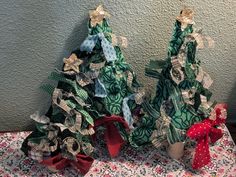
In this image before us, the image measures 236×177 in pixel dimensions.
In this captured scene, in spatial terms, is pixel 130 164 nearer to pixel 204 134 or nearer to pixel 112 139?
pixel 112 139

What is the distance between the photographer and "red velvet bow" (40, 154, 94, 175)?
0.93 meters

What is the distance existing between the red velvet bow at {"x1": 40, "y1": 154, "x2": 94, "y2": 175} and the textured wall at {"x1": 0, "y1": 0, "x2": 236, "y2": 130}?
0.58ft

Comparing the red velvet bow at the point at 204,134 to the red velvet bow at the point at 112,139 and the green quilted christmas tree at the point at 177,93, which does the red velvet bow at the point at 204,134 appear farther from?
the red velvet bow at the point at 112,139

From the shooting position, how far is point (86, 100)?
924 millimetres

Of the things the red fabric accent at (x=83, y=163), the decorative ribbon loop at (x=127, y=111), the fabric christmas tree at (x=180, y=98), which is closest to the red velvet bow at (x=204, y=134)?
the fabric christmas tree at (x=180, y=98)

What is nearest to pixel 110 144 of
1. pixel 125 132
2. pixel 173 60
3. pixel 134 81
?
pixel 125 132

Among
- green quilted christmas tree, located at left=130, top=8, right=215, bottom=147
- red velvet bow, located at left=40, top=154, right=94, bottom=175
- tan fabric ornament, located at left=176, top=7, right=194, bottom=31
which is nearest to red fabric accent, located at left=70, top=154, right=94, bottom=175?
red velvet bow, located at left=40, top=154, right=94, bottom=175

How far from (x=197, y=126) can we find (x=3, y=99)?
50cm

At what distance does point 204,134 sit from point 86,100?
30cm

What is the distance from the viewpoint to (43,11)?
2.95 ft

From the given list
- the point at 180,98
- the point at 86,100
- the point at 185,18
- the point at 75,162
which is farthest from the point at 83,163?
the point at 185,18

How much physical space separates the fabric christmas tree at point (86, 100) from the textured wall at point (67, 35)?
0.05 meters

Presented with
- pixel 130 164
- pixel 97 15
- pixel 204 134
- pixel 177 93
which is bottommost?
pixel 130 164

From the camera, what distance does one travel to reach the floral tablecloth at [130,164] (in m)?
0.96
